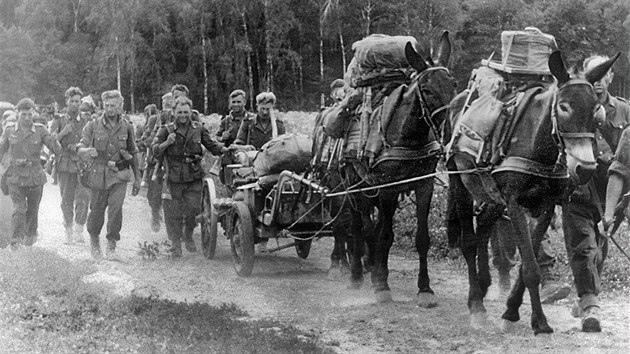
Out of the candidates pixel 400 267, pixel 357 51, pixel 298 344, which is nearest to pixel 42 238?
pixel 400 267

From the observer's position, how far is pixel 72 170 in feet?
42.0

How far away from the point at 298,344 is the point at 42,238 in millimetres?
7579

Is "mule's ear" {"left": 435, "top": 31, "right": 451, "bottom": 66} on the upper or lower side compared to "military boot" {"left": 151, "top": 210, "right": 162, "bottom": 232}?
upper

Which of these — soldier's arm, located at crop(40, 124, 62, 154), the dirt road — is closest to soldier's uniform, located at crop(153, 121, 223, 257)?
the dirt road

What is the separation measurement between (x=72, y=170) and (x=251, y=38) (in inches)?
808

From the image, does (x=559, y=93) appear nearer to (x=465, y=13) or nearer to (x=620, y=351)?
(x=620, y=351)

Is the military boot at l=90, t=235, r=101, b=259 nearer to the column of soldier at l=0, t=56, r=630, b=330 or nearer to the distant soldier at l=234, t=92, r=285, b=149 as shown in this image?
the column of soldier at l=0, t=56, r=630, b=330

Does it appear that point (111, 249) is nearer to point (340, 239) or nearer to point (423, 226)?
point (340, 239)

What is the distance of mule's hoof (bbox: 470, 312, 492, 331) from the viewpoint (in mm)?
6766

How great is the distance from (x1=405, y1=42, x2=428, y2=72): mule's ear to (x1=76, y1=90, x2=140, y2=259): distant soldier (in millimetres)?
5157

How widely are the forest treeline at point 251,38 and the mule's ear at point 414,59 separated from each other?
16.5m

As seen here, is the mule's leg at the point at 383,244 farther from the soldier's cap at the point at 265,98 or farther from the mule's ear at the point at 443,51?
the soldier's cap at the point at 265,98

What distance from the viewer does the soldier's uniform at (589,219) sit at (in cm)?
673

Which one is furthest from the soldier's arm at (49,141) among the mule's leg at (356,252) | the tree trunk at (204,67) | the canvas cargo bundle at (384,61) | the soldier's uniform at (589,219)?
the tree trunk at (204,67)
